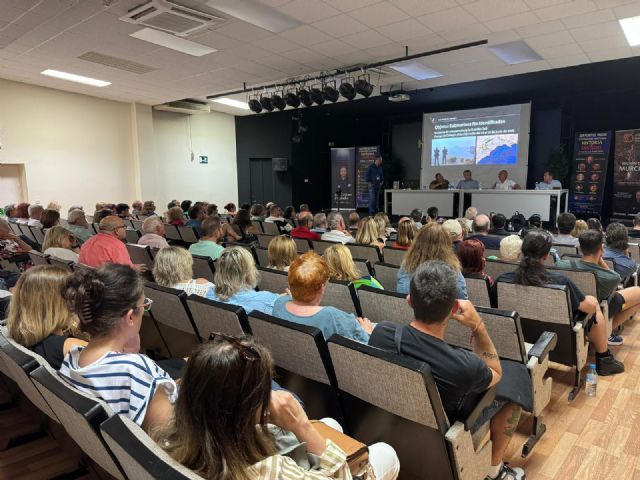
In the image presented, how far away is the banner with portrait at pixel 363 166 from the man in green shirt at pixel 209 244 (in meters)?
10.4

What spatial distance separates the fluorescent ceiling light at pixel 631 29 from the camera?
5.40 metres

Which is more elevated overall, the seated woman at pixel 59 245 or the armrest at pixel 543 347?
the seated woman at pixel 59 245

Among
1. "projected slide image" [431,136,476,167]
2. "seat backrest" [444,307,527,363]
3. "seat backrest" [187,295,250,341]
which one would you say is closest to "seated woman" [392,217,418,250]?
"seat backrest" [444,307,527,363]

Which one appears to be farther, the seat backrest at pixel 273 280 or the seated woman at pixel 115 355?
the seat backrest at pixel 273 280

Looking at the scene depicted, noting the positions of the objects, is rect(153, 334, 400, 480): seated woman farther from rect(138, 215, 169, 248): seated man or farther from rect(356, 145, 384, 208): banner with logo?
rect(356, 145, 384, 208): banner with logo

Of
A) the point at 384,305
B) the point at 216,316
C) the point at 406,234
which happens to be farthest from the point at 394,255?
the point at 216,316

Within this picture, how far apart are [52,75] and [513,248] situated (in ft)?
29.2

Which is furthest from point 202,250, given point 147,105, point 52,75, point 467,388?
point 147,105

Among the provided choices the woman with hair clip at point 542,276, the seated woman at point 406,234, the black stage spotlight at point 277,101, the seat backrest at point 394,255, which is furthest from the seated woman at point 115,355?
the black stage spotlight at point 277,101

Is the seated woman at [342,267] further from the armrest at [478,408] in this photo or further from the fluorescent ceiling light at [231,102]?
the fluorescent ceiling light at [231,102]

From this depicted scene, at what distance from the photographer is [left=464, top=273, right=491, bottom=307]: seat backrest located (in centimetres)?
272

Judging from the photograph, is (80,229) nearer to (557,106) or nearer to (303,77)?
(303,77)

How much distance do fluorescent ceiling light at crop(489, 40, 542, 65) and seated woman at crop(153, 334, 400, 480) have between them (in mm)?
7043

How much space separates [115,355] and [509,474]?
1.75m
